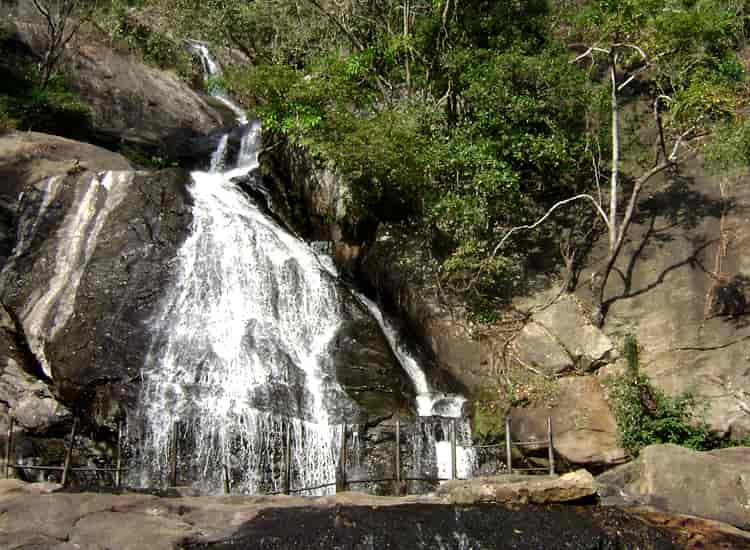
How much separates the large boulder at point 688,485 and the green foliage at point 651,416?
2.96 metres

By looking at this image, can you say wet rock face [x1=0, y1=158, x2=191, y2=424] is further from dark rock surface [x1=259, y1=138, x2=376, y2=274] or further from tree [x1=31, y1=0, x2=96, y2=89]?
tree [x1=31, y1=0, x2=96, y2=89]

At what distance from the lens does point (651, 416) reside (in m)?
15.1

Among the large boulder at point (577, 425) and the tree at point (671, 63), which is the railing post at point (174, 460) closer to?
the large boulder at point (577, 425)

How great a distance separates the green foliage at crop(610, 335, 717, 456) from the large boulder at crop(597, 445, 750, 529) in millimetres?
2956

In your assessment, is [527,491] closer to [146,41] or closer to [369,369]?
[369,369]

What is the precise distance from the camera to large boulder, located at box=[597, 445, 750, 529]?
10680mm

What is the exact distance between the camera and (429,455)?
14.5 m

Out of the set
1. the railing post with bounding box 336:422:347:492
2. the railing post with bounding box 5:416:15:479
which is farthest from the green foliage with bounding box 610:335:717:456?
the railing post with bounding box 5:416:15:479

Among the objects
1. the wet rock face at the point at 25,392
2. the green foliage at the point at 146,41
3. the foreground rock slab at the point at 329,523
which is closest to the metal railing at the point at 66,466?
the wet rock face at the point at 25,392

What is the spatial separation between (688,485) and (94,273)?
13539 mm

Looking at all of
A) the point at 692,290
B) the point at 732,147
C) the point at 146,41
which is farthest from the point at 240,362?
the point at 146,41

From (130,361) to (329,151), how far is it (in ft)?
A: 27.9

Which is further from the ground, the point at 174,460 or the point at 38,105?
the point at 38,105

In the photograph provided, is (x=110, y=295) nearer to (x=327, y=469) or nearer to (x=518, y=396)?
(x=327, y=469)
